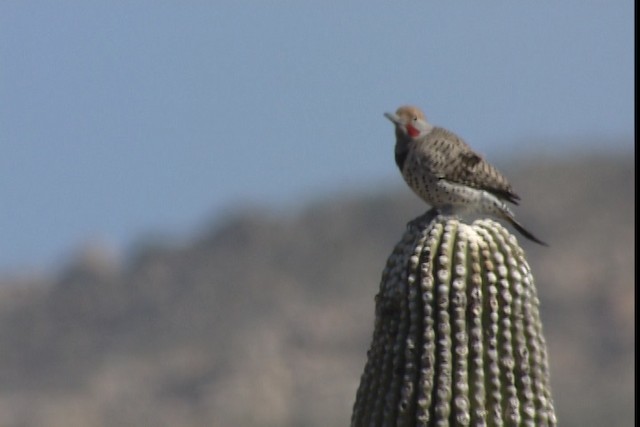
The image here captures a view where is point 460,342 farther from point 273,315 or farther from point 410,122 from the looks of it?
point 273,315

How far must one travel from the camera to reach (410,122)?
48.6 ft

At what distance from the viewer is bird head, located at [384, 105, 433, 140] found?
14781 mm

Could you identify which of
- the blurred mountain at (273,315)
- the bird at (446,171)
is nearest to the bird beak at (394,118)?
the bird at (446,171)

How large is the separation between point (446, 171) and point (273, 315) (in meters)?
80.9

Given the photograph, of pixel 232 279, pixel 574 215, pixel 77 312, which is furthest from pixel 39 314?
pixel 574 215

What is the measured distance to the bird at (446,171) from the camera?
14617 mm

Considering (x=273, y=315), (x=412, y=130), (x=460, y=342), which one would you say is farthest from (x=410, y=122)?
(x=273, y=315)

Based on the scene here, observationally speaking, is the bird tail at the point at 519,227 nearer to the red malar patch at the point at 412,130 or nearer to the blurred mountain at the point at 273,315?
the red malar patch at the point at 412,130

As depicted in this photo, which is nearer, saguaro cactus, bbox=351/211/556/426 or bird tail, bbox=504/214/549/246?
saguaro cactus, bbox=351/211/556/426

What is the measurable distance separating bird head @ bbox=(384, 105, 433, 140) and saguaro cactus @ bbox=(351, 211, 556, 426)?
1.59m

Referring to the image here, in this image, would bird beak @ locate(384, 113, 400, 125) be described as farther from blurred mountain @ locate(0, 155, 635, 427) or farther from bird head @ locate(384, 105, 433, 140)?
blurred mountain @ locate(0, 155, 635, 427)

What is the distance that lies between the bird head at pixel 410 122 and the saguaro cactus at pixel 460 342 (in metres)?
1.59

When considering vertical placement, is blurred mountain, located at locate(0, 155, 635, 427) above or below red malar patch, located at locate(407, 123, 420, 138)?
above

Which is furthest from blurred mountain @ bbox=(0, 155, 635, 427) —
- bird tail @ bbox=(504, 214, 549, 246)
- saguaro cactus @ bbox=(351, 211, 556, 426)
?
saguaro cactus @ bbox=(351, 211, 556, 426)
